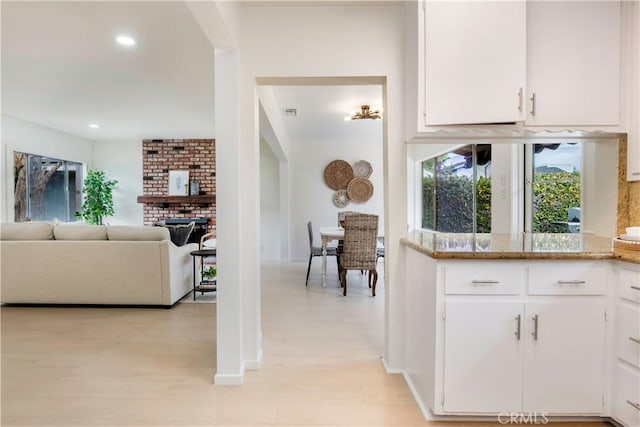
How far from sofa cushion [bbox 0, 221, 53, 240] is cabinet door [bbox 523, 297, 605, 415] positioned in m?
4.49

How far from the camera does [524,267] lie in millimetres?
1629

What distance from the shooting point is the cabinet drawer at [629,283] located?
4.99 feet

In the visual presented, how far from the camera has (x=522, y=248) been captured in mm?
1749

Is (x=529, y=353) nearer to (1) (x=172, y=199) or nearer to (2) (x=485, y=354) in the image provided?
(2) (x=485, y=354)

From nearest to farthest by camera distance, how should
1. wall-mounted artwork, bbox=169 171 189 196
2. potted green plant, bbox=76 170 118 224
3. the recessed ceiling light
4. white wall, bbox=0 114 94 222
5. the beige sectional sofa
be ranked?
the recessed ceiling light < the beige sectional sofa < white wall, bbox=0 114 94 222 < potted green plant, bbox=76 170 118 224 < wall-mounted artwork, bbox=169 171 189 196

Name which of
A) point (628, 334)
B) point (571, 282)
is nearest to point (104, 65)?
point (571, 282)

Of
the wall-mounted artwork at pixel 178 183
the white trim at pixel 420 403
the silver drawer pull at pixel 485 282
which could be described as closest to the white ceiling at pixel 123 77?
the wall-mounted artwork at pixel 178 183

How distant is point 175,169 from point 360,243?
492 cm

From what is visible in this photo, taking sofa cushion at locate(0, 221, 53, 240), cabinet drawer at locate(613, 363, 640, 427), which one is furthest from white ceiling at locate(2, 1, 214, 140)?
cabinet drawer at locate(613, 363, 640, 427)

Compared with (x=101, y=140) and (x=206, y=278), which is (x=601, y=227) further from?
(x=101, y=140)

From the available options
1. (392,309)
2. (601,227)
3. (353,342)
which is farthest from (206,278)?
(601,227)

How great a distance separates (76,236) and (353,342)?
3173 millimetres

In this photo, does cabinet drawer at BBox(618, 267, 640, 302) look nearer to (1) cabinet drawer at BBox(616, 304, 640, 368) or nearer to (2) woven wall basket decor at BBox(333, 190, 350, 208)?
(1) cabinet drawer at BBox(616, 304, 640, 368)

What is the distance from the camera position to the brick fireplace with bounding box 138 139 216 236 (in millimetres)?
7020
